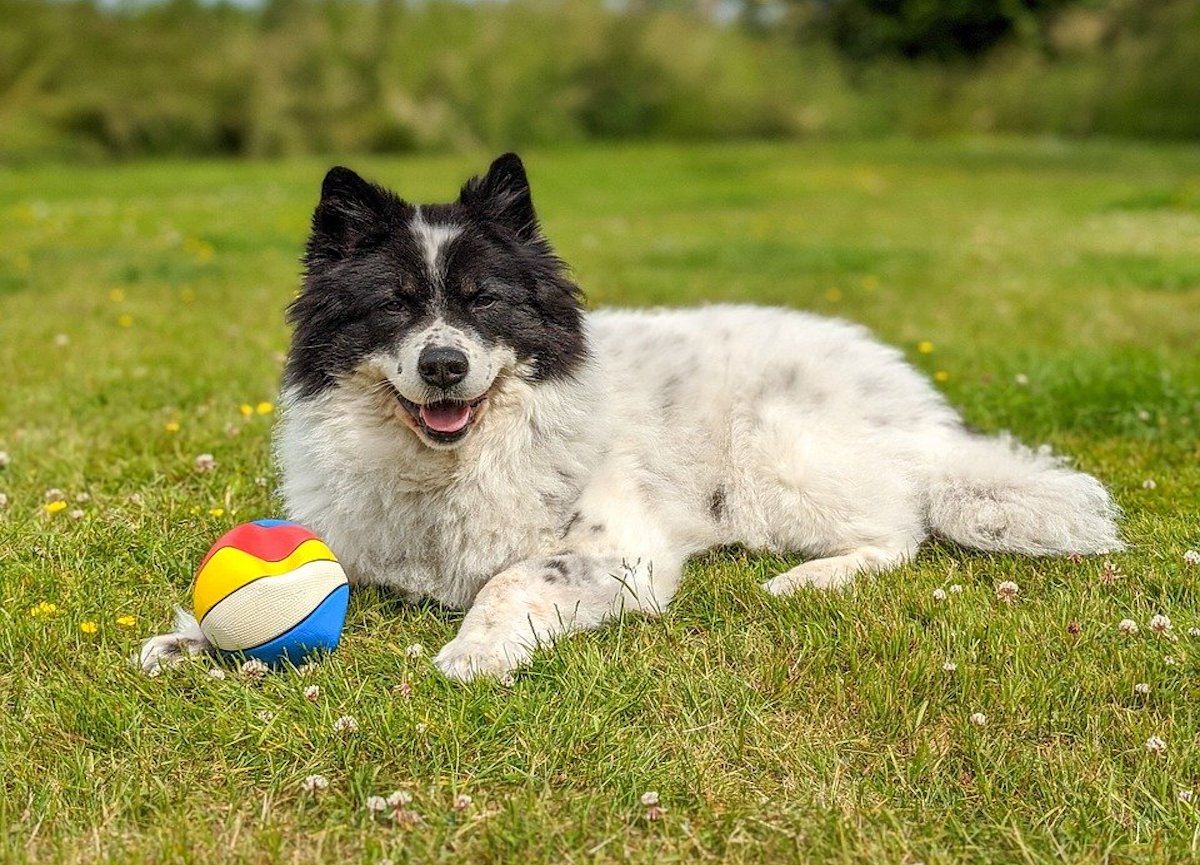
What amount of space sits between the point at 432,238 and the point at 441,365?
0.51 m

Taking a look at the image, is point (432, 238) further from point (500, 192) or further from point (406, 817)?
point (406, 817)

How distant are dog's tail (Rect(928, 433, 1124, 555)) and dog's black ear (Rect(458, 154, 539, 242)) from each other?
177 centimetres

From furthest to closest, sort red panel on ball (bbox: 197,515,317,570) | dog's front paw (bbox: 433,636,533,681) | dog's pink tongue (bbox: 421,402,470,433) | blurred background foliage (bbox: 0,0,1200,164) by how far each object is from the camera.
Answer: blurred background foliage (bbox: 0,0,1200,164)
dog's pink tongue (bbox: 421,402,470,433)
red panel on ball (bbox: 197,515,317,570)
dog's front paw (bbox: 433,636,533,681)

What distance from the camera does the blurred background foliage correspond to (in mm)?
22781

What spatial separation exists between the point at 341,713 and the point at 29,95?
23.0m

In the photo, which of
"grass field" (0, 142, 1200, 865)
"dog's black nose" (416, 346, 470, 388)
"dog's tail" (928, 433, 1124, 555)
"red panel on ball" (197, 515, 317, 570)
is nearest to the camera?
"grass field" (0, 142, 1200, 865)

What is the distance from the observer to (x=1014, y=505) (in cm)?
389

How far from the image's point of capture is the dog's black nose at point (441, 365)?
330 cm

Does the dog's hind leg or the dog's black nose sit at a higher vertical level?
the dog's black nose

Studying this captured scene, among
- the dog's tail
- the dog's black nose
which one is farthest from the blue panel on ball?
the dog's tail

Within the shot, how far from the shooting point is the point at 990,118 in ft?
107

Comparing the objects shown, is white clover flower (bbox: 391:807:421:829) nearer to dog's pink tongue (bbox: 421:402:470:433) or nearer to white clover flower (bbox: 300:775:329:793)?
white clover flower (bbox: 300:775:329:793)

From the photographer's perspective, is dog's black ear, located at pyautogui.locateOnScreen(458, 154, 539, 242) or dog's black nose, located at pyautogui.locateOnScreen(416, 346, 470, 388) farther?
dog's black ear, located at pyautogui.locateOnScreen(458, 154, 539, 242)

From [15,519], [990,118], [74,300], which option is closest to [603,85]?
[990,118]
